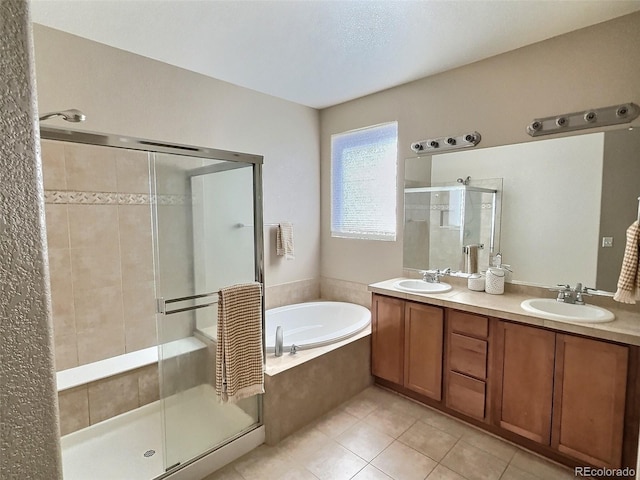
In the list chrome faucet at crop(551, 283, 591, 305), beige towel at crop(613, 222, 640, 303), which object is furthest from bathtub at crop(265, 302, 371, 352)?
beige towel at crop(613, 222, 640, 303)

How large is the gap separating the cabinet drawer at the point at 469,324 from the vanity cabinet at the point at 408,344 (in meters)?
0.09

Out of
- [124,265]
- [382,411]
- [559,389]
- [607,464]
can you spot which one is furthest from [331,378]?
[124,265]

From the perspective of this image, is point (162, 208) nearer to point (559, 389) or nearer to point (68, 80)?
point (68, 80)

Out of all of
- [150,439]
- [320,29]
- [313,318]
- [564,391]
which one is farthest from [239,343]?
[320,29]

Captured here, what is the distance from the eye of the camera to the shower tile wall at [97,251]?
223 centimetres

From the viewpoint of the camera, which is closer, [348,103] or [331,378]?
[331,378]

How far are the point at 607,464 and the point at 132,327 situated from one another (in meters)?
3.22

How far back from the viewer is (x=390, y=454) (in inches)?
82.3

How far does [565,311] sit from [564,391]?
1.78 feet

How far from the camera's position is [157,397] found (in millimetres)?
2457

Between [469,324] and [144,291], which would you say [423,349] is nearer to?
[469,324]

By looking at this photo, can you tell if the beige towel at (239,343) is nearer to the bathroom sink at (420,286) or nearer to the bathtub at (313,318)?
the bathtub at (313,318)

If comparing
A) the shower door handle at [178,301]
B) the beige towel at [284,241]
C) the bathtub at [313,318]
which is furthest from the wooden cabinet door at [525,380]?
the beige towel at [284,241]

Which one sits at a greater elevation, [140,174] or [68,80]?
[68,80]
